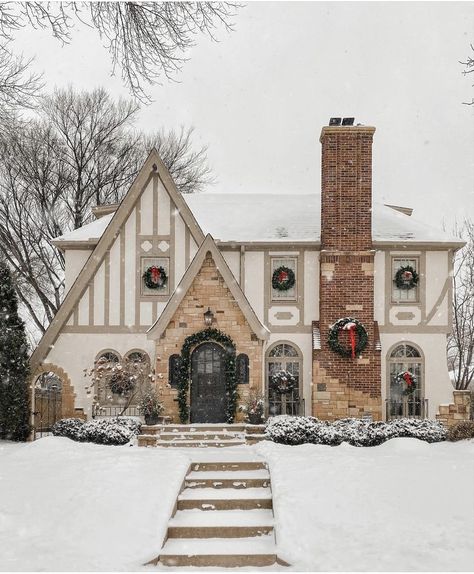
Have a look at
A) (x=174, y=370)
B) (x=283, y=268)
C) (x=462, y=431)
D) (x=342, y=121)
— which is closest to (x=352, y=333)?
(x=283, y=268)

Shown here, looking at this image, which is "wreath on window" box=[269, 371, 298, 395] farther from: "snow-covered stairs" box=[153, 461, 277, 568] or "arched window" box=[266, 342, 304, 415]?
"snow-covered stairs" box=[153, 461, 277, 568]

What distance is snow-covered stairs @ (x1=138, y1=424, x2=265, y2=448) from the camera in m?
17.7

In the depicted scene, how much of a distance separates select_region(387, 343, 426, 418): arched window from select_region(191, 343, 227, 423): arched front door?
5.03m

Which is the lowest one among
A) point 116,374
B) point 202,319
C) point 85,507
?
point 85,507

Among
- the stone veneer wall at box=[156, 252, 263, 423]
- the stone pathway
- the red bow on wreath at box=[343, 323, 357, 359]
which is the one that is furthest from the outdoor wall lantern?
the stone pathway

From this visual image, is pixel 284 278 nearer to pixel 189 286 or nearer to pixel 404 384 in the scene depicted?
pixel 189 286

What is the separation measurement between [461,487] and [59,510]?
21.7 feet

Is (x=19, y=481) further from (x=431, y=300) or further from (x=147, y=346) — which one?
(x=431, y=300)

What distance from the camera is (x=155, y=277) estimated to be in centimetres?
2166

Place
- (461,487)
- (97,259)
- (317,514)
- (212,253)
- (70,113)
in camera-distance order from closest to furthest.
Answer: (317,514), (461,487), (212,253), (97,259), (70,113)

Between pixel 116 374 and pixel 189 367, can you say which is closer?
pixel 189 367

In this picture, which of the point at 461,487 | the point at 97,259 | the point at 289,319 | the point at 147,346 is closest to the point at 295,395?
the point at 289,319

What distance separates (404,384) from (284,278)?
14.7ft

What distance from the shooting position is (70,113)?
101ft
